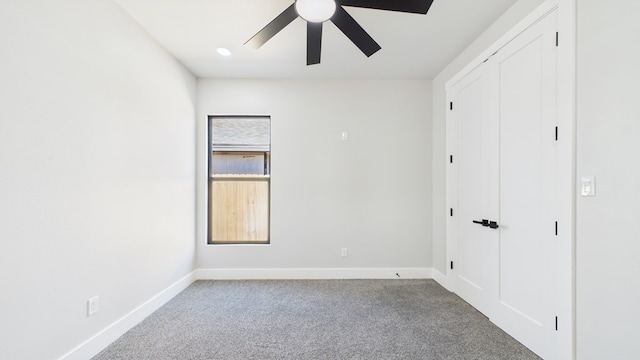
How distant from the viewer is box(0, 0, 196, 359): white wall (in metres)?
1.46

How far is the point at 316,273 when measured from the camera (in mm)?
3611

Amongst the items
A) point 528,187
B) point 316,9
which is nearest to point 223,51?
point 316,9

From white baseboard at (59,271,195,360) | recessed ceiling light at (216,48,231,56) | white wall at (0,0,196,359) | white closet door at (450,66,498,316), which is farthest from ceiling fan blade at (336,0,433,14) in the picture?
white baseboard at (59,271,195,360)

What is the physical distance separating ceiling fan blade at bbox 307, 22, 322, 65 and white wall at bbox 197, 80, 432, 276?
1321 millimetres

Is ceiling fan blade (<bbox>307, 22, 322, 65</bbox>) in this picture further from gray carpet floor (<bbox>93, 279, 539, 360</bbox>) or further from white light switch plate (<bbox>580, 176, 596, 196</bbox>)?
gray carpet floor (<bbox>93, 279, 539, 360</bbox>)

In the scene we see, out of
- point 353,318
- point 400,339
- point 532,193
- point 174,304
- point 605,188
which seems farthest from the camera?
point 174,304

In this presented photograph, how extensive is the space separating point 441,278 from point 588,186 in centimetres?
215

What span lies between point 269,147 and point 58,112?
224 centimetres

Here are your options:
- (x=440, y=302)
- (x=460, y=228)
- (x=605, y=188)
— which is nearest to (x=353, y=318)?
(x=440, y=302)

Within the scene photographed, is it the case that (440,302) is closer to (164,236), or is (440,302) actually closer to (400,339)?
(400,339)

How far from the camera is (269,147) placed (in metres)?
3.71

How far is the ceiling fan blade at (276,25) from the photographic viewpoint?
1.76 m

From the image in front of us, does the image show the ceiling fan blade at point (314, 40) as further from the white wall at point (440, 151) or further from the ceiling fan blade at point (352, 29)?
the white wall at point (440, 151)

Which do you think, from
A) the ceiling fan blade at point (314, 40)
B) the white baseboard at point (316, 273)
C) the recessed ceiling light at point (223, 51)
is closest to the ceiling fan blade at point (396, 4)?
the ceiling fan blade at point (314, 40)
